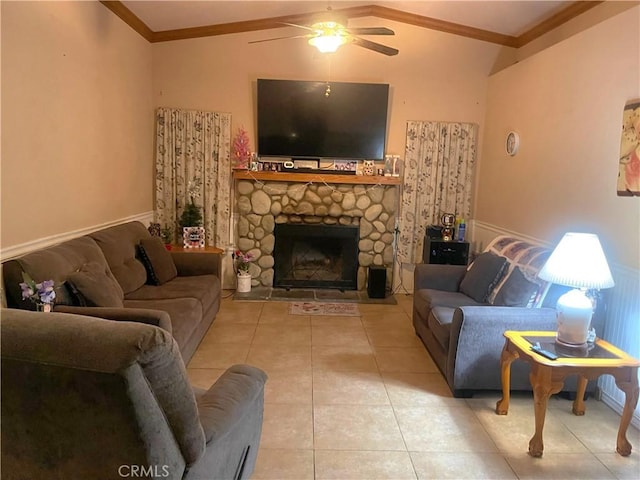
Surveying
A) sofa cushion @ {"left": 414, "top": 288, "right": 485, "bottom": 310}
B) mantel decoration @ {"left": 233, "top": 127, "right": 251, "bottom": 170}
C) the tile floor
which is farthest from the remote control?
mantel decoration @ {"left": 233, "top": 127, "right": 251, "bottom": 170}

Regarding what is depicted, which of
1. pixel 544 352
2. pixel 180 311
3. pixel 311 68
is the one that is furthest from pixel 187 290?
pixel 311 68

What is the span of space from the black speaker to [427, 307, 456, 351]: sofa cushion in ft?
5.94

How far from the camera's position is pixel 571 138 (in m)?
3.68

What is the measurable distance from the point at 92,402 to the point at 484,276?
324 centimetres

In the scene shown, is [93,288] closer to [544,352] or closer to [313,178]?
[544,352]

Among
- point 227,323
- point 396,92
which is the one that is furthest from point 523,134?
point 227,323

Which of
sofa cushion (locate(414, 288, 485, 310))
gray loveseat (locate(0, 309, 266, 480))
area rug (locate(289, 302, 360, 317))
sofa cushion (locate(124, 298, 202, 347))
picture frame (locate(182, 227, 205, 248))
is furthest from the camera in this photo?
picture frame (locate(182, 227, 205, 248))

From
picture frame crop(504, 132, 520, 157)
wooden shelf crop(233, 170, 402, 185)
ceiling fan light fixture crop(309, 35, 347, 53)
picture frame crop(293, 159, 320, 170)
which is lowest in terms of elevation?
wooden shelf crop(233, 170, 402, 185)

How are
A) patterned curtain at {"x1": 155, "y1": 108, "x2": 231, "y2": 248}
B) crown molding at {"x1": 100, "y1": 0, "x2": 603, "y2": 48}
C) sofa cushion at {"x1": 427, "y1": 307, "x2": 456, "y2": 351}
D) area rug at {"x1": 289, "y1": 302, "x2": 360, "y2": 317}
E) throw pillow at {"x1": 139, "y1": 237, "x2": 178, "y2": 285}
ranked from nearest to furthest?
sofa cushion at {"x1": 427, "y1": 307, "x2": 456, "y2": 351}
throw pillow at {"x1": 139, "y1": 237, "x2": 178, "y2": 285}
area rug at {"x1": 289, "y1": 302, "x2": 360, "y2": 317}
crown molding at {"x1": 100, "y1": 0, "x2": 603, "y2": 48}
patterned curtain at {"x1": 155, "y1": 108, "x2": 231, "y2": 248}

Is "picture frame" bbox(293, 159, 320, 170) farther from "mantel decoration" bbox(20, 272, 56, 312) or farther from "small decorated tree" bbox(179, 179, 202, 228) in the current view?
"mantel decoration" bbox(20, 272, 56, 312)

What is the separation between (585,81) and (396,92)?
7.83 feet

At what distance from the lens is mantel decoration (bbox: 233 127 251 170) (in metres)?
5.42

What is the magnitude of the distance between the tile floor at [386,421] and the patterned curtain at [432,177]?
187cm

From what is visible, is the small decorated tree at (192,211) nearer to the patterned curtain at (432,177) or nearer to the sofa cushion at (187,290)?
the sofa cushion at (187,290)
